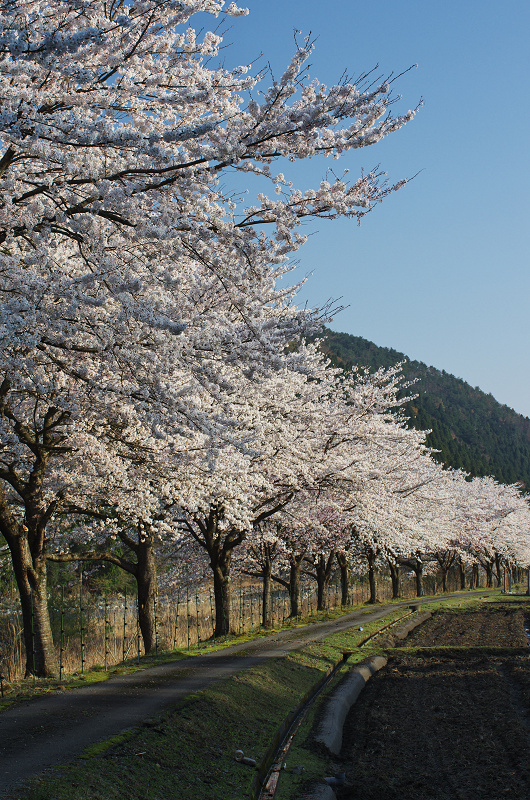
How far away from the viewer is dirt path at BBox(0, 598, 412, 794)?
5.49 m

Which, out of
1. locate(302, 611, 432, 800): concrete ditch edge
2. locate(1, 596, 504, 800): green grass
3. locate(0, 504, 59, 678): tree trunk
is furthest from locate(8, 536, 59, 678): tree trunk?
locate(302, 611, 432, 800): concrete ditch edge

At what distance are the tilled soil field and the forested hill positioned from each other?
99319mm

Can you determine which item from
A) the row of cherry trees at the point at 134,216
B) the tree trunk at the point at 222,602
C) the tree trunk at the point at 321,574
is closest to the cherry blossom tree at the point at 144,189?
the row of cherry trees at the point at 134,216

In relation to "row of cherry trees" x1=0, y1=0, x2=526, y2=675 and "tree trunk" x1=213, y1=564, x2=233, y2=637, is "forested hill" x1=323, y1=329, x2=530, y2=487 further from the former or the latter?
"row of cherry trees" x1=0, y1=0, x2=526, y2=675

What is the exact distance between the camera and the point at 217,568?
18000mm

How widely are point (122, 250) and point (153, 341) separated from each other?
4.80ft

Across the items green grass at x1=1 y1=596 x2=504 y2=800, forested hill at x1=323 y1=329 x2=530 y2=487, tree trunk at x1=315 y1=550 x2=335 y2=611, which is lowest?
tree trunk at x1=315 y1=550 x2=335 y2=611

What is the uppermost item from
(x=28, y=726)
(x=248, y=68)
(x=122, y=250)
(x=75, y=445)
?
(x=248, y=68)

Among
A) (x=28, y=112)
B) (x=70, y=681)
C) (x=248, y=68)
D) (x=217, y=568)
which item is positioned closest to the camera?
(x=28, y=112)

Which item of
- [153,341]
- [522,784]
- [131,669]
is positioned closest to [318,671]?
[131,669]

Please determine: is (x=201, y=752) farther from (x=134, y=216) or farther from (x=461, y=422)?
(x=461, y=422)

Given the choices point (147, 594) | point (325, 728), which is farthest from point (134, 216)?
point (147, 594)

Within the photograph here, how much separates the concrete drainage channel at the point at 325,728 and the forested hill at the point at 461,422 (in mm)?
100543

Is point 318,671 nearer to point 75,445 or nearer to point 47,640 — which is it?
point 47,640
